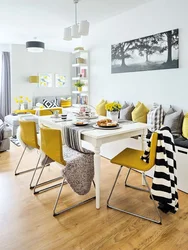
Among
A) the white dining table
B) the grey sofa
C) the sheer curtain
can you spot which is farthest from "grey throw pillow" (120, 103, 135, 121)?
the sheer curtain

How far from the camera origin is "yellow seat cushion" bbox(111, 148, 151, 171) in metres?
2.08

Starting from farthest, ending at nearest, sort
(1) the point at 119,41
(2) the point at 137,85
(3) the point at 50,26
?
(3) the point at 50,26, (1) the point at 119,41, (2) the point at 137,85

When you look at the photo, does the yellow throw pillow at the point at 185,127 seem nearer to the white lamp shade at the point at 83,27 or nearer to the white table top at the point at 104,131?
the white table top at the point at 104,131

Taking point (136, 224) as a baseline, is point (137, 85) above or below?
above

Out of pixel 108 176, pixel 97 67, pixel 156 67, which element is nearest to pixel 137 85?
pixel 156 67

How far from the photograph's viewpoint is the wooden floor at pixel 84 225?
5.81ft

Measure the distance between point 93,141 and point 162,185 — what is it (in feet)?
2.53

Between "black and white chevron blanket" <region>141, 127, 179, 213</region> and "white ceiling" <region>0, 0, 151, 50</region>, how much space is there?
275 cm

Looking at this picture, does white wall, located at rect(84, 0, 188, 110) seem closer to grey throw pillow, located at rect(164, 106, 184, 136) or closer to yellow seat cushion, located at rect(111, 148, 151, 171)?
grey throw pillow, located at rect(164, 106, 184, 136)

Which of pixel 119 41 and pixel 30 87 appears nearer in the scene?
pixel 119 41

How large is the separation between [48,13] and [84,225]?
3798 mm

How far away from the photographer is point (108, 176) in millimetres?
3098

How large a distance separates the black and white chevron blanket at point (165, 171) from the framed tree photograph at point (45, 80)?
6.51 metres

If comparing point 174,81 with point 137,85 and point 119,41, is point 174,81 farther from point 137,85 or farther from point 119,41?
point 119,41
